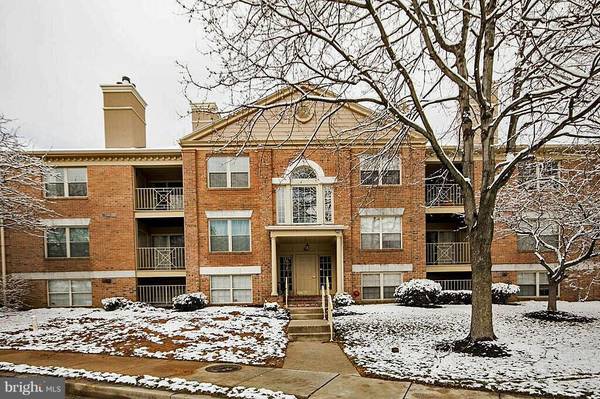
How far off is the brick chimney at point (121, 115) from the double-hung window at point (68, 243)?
162 inches

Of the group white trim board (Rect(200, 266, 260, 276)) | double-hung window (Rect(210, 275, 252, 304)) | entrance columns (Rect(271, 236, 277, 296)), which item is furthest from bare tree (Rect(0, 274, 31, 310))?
entrance columns (Rect(271, 236, 277, 296))

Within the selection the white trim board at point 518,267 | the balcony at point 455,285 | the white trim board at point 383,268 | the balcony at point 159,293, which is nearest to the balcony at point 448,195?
the white trim board at point 383,268

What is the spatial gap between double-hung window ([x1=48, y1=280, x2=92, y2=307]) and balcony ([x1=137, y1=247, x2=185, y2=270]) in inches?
93.1

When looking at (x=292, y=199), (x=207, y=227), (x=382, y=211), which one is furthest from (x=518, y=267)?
(x=207, y=227)

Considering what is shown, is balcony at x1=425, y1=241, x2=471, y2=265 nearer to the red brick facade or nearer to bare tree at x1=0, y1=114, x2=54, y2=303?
the red brick facade

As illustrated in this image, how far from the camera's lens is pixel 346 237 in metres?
17.1

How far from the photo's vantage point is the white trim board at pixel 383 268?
17.2 meters

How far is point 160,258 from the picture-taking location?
1823 centimetres

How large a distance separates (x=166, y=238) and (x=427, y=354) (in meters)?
15.0

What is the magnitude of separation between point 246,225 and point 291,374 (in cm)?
1037

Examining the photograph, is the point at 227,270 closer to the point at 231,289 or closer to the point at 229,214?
the point at 231,289

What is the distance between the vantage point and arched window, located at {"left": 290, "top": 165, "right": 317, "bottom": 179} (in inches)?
674

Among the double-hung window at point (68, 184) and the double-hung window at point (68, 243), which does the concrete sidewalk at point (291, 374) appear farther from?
the double-hung window at point (68, 184)

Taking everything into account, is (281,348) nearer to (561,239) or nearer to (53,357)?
(53,357)
